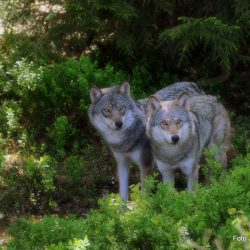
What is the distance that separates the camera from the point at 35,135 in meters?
9.77

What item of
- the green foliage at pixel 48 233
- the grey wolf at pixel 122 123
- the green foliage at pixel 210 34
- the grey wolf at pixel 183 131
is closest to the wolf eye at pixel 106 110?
the grey wolf at pixel 122 123

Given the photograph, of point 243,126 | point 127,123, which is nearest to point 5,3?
point 127,123

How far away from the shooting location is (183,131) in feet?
23.4

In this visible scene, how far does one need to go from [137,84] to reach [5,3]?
2600 millimetres

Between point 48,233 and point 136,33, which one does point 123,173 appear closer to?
point 48,233

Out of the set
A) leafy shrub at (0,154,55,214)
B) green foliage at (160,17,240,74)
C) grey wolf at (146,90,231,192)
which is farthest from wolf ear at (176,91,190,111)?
leafy shrub at (0,154,55,214)

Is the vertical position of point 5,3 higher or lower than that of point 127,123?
higher

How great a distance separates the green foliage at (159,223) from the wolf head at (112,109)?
208cm

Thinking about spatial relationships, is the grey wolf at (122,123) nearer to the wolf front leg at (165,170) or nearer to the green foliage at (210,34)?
the wolf front leg at (165,170)

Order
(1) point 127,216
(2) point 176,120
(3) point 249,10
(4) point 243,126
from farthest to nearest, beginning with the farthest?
(4) point 243,126
(3) point 249,10
(2) point 176,120
(1) point 127,216

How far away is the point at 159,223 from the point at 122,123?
2.64m

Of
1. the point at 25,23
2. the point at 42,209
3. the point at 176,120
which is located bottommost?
the point at 42,209

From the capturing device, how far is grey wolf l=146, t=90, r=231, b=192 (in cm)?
712

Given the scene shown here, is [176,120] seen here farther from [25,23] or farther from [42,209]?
[25,23]
